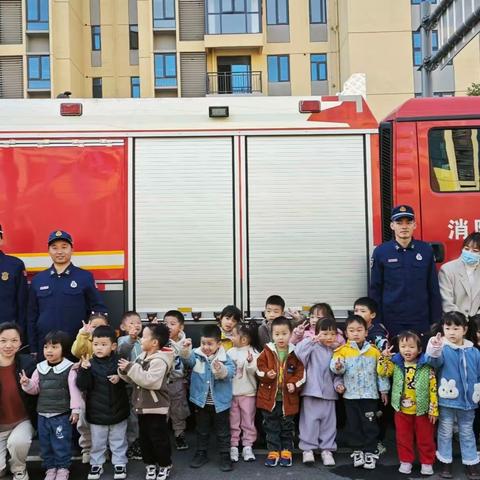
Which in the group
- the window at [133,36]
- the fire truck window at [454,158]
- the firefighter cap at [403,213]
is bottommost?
the firefighter cap at [403,213]

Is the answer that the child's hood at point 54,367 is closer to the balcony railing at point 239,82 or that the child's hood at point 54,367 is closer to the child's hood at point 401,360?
the child's hood at point 401,360

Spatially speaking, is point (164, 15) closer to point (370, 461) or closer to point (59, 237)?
point (59, 237)

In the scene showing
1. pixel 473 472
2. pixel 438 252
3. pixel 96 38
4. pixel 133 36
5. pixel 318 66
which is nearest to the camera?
pixel 473 472

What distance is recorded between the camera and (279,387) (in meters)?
4.89

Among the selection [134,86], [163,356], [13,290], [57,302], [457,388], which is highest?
[134,86]

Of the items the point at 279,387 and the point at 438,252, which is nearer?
the point at 279,387

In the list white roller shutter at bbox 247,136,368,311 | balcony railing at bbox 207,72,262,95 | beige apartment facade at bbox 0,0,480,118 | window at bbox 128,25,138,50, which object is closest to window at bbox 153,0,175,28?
beige apartment facade at bbox 0,0,480,118

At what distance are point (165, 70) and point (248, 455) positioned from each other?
26.3 meters

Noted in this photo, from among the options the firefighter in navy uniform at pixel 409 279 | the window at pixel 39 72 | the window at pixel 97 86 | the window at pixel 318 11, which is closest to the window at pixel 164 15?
the window at pixel 97 86

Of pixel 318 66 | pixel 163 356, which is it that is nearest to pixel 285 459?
pixel 163 356

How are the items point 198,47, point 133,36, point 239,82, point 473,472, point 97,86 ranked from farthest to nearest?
1. point 97,86
2. point 133,36
3. point 239,82
4. point 198,47
5. point 473,472

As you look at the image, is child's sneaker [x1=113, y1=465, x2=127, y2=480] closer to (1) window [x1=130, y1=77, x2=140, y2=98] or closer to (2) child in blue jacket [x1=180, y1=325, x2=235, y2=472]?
(2) child in blue jacket [x1=180, y1=325, x2=235, y2=472]

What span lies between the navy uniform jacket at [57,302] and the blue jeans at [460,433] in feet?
10.0

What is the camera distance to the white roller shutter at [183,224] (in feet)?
18.1
